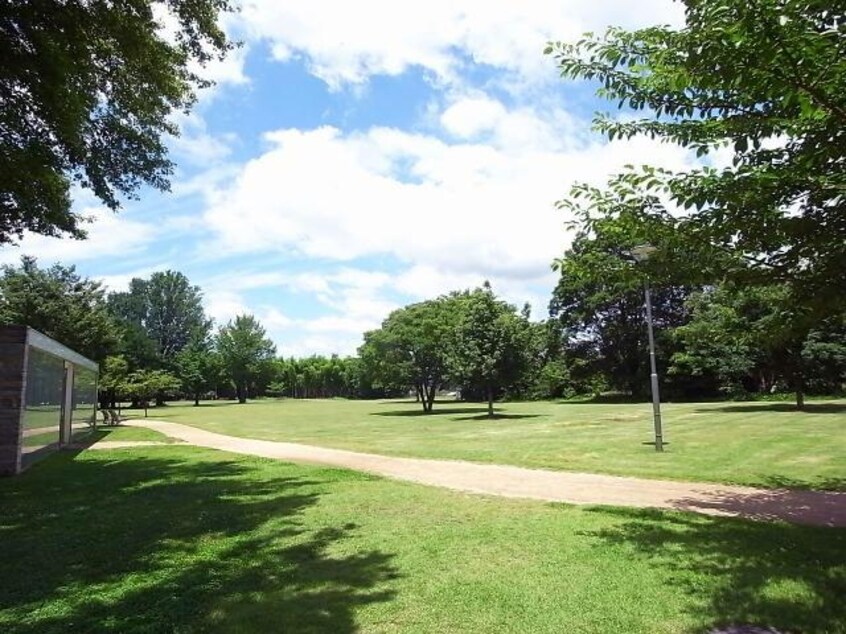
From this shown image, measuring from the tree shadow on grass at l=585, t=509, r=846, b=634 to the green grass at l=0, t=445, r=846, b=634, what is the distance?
2cm

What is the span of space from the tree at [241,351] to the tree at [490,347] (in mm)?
53870

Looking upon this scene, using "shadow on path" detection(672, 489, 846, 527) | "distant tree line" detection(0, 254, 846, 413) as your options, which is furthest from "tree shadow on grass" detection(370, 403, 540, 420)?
"shadow on path" detection(672, 489, 846, 527)

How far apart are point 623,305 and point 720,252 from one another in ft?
176

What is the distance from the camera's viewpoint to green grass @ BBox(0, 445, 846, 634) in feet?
15.7

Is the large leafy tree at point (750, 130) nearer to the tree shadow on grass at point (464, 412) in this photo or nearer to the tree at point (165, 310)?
the tree shadow on grass at point (464, 412)

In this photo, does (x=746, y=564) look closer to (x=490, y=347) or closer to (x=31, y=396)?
(x=31, y=396)

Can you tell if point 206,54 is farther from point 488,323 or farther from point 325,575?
point 488,323

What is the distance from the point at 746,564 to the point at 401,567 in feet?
10.7

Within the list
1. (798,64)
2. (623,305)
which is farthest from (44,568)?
(623,305)

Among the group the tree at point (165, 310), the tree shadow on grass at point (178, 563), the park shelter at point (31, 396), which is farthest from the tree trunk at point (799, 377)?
the tree at point (165, 310)

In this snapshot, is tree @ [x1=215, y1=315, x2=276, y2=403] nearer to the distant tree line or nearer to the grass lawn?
the distant tree line

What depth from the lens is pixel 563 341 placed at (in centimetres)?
6125

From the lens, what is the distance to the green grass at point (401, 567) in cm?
479

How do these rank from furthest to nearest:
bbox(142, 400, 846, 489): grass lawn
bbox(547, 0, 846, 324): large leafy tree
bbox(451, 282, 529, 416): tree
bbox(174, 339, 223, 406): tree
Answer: bbox(174, 339, 223, 406): tree, bbox(451, 282, 529, 416): tree, bbox(142, 400, 846, 489): grass lawn, bbox(547, 0, 846, 324): large leafy tree
